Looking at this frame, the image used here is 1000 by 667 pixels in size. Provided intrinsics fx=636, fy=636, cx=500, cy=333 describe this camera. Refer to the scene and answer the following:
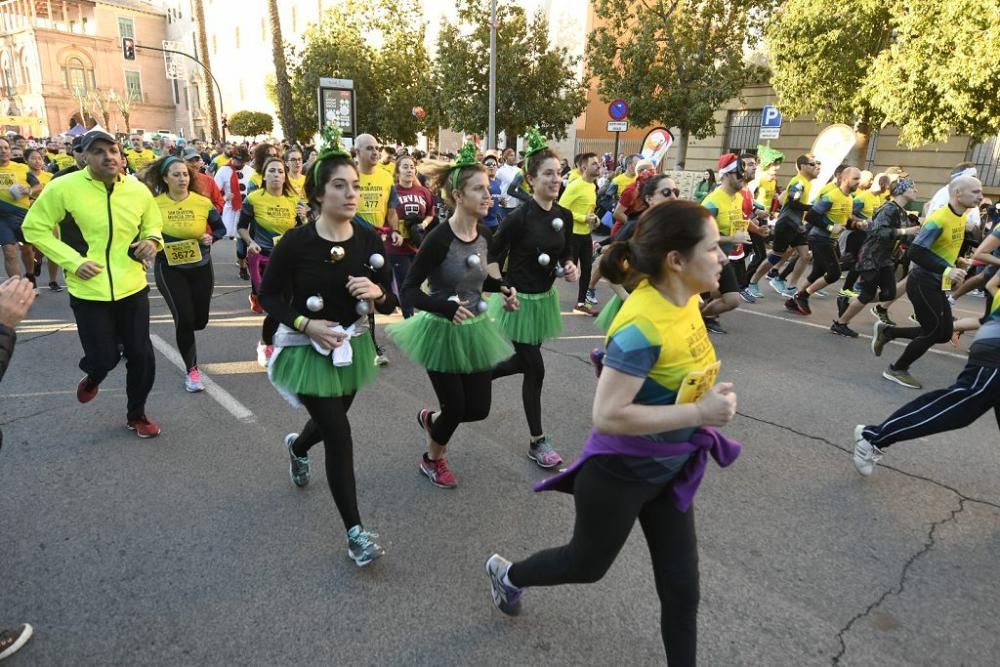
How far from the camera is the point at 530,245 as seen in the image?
4242mm

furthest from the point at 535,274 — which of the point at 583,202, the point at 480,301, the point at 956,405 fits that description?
the point at 583,202

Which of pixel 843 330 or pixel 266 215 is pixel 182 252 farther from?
pixel 843 330

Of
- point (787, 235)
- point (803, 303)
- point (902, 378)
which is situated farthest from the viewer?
point (787, 235)

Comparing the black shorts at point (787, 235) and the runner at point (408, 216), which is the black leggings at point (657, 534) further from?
the black shorts at point (787, 235)

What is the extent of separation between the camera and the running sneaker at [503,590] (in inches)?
107

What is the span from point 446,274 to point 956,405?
3007 mm

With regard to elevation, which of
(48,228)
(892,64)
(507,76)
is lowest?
(48,228)

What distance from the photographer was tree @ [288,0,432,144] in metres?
29.4

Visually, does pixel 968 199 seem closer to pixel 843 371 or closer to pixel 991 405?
pixel 843 371

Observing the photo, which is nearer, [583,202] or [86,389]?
[86,389]

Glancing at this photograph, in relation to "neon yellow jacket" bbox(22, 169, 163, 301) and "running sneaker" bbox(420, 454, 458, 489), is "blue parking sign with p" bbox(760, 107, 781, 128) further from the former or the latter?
"neon yellow jacket" bbox(22, 169, 163, 301)

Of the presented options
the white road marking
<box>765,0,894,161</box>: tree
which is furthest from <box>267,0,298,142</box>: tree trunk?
the white road marking

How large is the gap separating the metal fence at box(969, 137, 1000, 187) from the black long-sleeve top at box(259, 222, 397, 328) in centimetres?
2021

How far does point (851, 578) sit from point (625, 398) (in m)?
2.04
